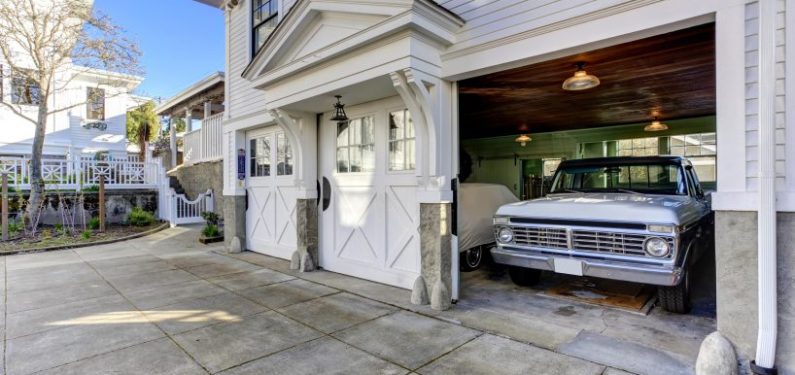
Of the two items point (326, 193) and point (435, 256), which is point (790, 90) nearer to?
point (435, 256)

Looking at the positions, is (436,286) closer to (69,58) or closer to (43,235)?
(43,235)

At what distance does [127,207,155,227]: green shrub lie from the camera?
37.4ft

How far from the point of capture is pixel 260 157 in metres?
7.76

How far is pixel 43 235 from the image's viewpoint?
373 inches

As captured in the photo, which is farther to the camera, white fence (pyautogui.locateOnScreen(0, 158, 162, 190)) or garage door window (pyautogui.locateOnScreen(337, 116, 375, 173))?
white fence (pyautogui.locateOnScreen(0, 158, 162, 190))

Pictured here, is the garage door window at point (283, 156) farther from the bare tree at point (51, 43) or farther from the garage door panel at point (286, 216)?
the bare tree at point (51, 43)

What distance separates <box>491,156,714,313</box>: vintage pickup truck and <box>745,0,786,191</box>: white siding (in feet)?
3.16

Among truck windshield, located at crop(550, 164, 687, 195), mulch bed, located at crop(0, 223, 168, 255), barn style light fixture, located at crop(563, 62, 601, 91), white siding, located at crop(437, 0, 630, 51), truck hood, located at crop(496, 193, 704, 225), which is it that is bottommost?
mulch bed, located at crop(0, 223, 168, 255)

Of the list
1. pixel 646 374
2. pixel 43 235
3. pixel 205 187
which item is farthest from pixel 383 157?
pixel 43 235

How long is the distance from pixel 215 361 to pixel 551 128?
29.4 ft

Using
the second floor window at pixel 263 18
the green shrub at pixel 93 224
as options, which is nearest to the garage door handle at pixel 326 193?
the second floor window at pixel 263 18

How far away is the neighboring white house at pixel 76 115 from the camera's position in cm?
1305

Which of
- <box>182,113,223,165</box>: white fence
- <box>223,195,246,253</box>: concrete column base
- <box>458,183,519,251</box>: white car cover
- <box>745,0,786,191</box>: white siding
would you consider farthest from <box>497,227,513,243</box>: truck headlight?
<box>182,113,223,165</box>: white fence

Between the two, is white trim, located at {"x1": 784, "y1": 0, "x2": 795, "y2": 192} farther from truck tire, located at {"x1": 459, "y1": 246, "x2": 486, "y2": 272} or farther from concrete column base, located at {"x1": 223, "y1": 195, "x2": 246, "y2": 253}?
concrete column base, located at {"x1": 223, "y1": 195, "x2": 246, "y2": 253}
